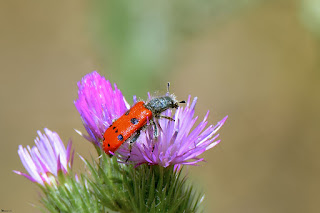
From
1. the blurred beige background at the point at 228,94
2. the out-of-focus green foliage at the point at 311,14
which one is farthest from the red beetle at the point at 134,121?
the blurred beige background at the point at 228,94

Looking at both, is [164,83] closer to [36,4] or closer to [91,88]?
[91,88]

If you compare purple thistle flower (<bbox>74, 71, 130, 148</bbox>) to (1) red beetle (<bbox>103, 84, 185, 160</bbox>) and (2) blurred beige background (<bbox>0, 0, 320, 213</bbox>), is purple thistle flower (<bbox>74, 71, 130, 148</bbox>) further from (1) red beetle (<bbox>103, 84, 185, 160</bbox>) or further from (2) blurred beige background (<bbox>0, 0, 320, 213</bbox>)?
(2) blurred beige background (<bbox>0, 0, 320, 213</bbox>)

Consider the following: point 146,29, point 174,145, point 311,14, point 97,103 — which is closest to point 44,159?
point 97,103

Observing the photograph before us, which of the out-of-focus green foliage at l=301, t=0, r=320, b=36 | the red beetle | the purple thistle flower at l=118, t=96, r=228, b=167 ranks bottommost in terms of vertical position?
the purple thistle flower at l=118, t=96, r=228, b=167

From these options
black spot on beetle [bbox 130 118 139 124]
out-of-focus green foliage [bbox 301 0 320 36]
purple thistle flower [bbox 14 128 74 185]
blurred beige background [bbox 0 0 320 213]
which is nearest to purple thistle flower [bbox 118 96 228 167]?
black spot on beetle [bbox 130 118 139 124]

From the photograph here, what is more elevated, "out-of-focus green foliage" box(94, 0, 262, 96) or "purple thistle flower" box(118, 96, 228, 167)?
"out-of-focus green foliage" box(94, 0, 262, 96)

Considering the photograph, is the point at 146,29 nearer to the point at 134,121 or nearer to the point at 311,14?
the point at 311,14
